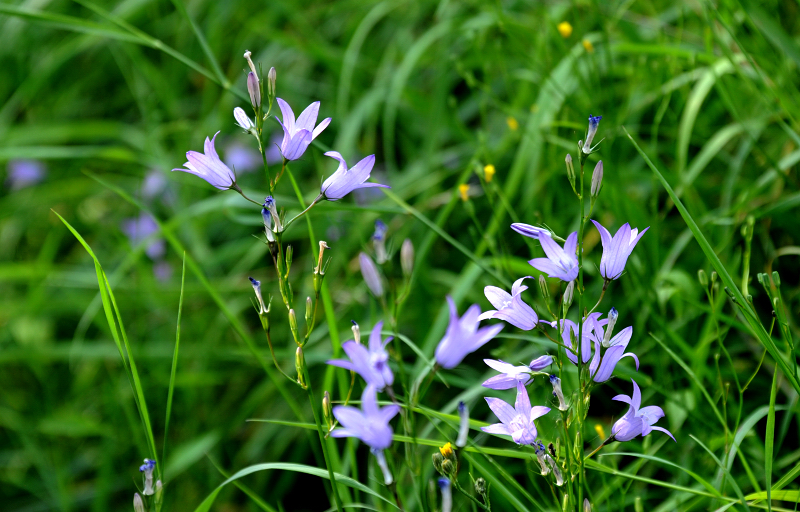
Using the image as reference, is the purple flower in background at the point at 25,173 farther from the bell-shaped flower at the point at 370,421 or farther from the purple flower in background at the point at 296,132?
the bell-shaped flower at the point at 370,421

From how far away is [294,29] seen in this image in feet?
11.8

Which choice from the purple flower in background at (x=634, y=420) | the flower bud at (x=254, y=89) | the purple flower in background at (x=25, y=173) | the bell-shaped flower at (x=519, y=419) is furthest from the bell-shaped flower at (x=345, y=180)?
the purple flower in background at (x=25, y=173)

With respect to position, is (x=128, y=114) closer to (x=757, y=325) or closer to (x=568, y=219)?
(x=568, y=219)

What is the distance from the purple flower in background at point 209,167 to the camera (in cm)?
94

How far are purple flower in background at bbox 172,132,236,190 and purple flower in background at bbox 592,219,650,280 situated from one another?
1.86ft

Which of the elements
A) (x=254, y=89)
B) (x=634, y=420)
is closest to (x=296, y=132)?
(x=254, y=89)

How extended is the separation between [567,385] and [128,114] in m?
3.22

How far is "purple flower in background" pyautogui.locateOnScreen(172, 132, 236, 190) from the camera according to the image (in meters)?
0.94

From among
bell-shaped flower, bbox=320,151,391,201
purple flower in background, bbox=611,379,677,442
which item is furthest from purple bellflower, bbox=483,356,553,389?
bell-shaped flower, bbox=320,151,391,201

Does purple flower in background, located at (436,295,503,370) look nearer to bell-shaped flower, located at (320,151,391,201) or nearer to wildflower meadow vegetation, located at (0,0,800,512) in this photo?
wildflower meadow vegetation, located at (0,0,800,512)

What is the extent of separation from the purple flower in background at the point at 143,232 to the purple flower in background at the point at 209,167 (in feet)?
6.80

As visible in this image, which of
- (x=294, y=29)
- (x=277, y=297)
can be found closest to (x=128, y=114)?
(x=294, y=29)

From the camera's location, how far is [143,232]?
140 inches

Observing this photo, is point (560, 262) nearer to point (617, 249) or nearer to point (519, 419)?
point (617, 249)
